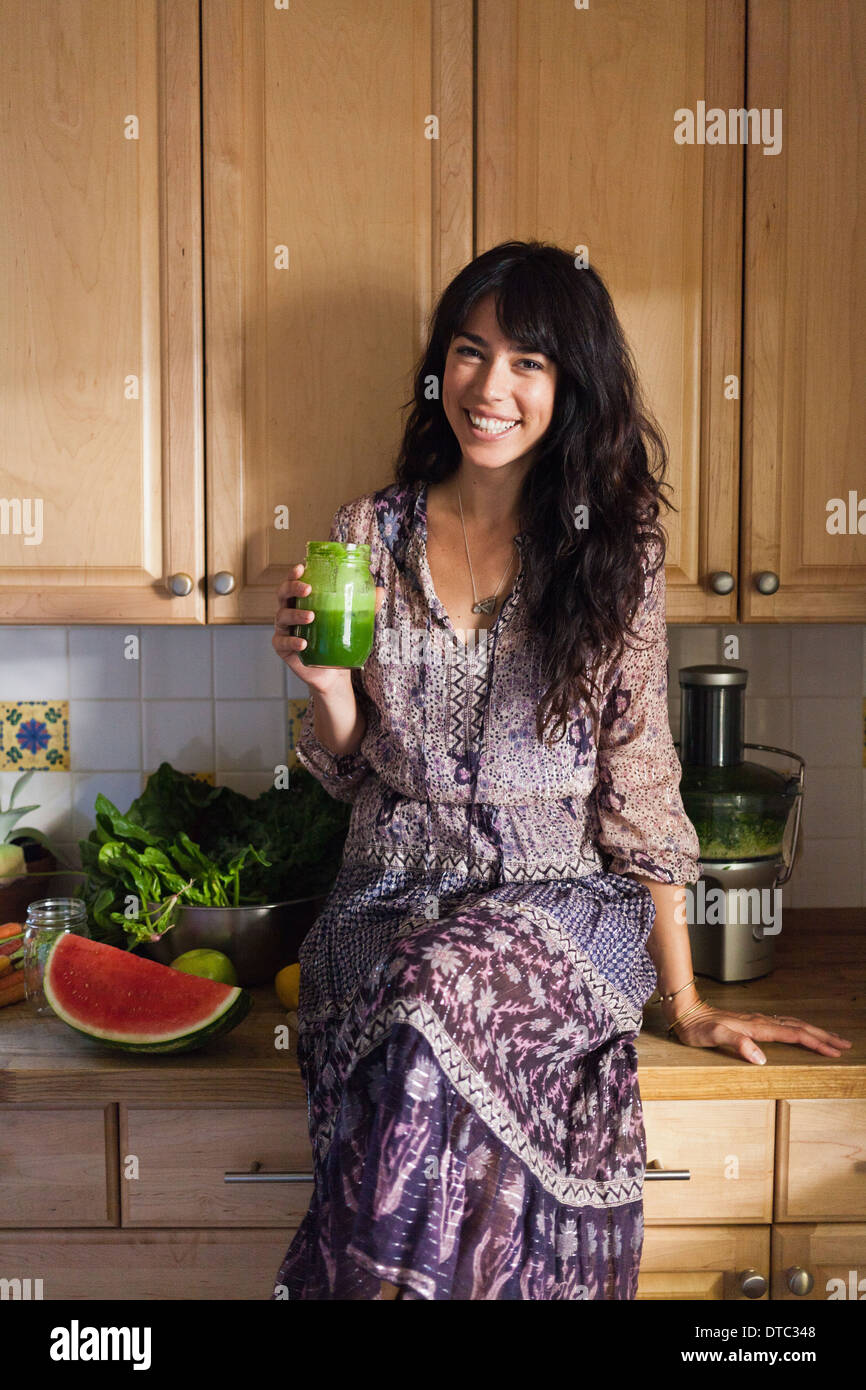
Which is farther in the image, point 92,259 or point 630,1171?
point 92,259

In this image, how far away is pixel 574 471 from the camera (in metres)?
1.57

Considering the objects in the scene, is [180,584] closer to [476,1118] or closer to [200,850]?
[200,850]

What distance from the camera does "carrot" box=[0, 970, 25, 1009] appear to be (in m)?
1.72

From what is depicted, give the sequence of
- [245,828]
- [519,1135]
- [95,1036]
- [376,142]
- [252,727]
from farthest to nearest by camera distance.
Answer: [252,727]
[245,828]
[376,142]
[95,1036]
[519,1135]

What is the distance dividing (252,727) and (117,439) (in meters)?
0.64

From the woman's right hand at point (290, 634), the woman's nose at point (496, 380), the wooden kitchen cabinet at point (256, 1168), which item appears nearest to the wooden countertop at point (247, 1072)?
the wooden kitchen cabinet at point (256, 1168)

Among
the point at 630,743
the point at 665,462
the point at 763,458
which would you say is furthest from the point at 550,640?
the point at 763,458

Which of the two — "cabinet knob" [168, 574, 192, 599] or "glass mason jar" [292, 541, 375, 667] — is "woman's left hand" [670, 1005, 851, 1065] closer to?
"glass mason jar" [292, 541, 375, 667]

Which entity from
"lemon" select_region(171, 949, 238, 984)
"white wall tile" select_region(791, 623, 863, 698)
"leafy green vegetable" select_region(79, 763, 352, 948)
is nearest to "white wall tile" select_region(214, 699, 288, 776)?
"leafy green vegetable" select_region(79, 763, 352, 948)

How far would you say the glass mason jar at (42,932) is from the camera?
165 cm

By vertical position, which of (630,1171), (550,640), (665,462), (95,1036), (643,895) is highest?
(665,462)

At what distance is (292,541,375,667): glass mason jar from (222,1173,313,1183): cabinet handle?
694 millimetres

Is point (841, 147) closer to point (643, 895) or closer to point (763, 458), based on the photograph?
point (763, 458)

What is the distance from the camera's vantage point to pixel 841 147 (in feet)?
5.60
